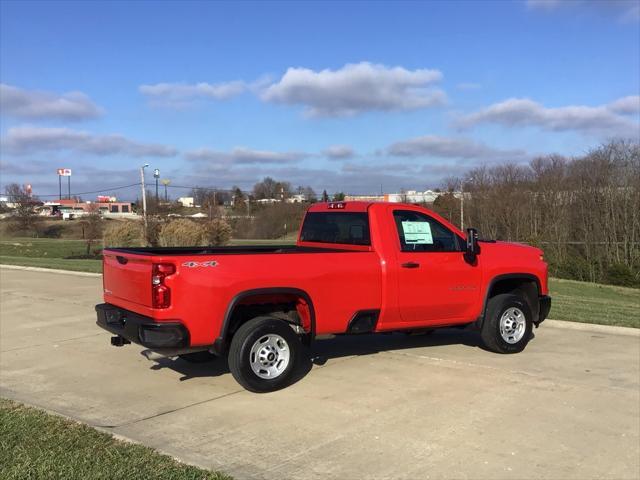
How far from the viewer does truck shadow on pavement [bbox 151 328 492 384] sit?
21.7ft

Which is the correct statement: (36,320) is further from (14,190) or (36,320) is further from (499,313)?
(14,190)

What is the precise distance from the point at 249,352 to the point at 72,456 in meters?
1.89

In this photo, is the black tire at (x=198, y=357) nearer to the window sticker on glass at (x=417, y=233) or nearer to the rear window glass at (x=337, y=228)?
the rear window glass at (x=337, y=228)

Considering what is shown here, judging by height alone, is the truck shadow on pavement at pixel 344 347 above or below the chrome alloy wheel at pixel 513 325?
below

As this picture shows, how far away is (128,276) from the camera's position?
5648 mm

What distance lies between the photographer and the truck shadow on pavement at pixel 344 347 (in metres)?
6.62

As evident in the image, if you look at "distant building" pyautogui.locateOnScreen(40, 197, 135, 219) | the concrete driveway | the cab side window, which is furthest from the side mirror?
"distant building" pyautogui.locateOnScreen(40, 197, 135, 219)

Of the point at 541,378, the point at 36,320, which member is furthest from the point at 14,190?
the point at 541,378

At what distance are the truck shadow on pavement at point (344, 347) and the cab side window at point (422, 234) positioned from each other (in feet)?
4.58

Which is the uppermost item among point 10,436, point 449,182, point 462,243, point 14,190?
point 14,190

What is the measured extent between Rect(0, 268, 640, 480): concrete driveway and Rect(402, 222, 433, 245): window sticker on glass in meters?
1.45

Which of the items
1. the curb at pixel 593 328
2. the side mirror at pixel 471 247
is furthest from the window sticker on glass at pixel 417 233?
the curb at pixel 593 328

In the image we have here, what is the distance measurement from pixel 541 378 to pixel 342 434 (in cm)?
275

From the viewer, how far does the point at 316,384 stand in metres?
6.02
